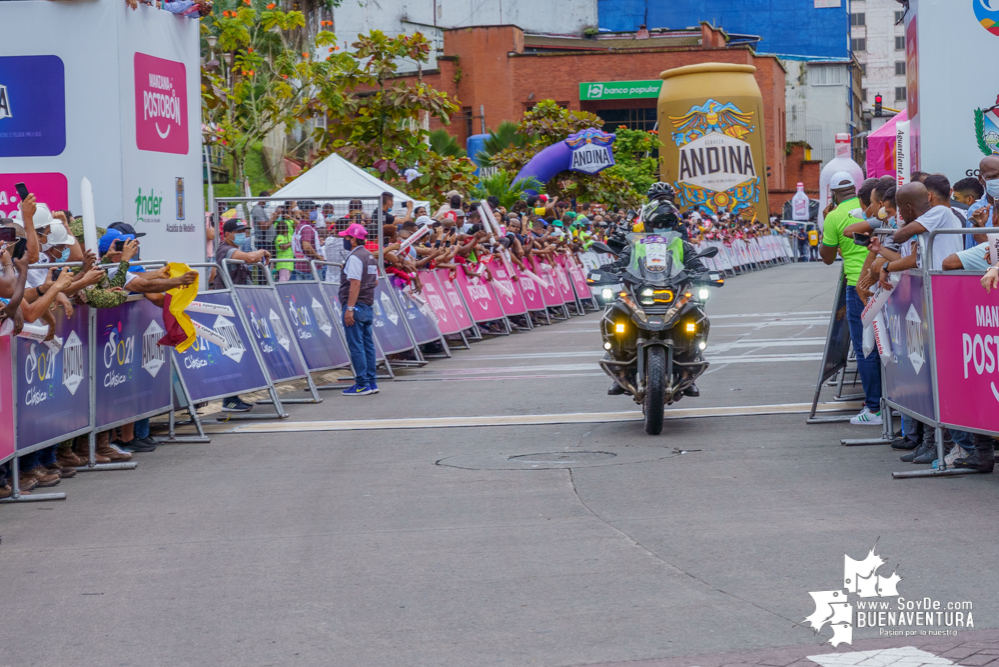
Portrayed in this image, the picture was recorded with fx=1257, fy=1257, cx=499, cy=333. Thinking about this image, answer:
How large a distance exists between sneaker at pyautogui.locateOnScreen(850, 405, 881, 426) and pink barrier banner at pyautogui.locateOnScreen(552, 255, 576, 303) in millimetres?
15292

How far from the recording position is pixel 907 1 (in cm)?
1248

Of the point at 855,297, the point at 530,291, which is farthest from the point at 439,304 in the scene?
the point at 855,297

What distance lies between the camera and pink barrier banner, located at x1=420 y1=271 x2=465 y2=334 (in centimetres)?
1878

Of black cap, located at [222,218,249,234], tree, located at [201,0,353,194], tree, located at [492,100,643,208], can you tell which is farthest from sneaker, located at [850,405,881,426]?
tree, located at [492,100,643,208]

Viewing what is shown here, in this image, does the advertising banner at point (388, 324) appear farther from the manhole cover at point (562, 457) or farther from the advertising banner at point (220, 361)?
the manhole cover at point (562, 457)

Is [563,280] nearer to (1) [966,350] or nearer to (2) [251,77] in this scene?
(2) [251,77]

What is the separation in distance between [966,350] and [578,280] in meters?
19.8

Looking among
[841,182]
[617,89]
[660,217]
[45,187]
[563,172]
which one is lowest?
[660,217]

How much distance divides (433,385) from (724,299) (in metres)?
16.0

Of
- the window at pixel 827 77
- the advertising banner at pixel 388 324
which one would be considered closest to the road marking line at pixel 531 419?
the advertising banner at pixel 388 324

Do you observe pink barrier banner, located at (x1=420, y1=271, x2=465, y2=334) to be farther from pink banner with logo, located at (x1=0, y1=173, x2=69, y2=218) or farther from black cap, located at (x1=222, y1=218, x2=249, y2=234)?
pink banner with logo, located at (x1=0, y1=173, x2=69, y2=218)

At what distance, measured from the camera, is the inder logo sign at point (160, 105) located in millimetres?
12125

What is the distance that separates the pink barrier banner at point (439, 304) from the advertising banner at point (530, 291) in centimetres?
382

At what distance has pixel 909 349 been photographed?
9.08 metres
